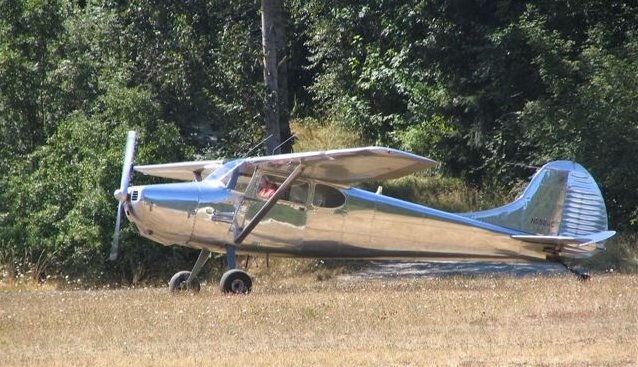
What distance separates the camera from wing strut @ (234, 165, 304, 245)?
16.5 meters

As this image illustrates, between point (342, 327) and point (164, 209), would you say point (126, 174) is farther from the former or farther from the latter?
point (342, 327)

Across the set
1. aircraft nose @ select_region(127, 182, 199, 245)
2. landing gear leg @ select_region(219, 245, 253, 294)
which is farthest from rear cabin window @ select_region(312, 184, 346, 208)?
aircraft nose @ select_region(127, 182, 199, 245)

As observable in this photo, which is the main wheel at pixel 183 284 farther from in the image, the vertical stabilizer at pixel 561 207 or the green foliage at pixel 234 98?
the green foliage at pixel 234 98

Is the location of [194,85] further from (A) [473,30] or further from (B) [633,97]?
(B) [633,97]

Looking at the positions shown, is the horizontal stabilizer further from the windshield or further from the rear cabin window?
the windshield

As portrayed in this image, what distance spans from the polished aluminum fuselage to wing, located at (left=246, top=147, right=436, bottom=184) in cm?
31

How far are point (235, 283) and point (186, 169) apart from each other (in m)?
2.88

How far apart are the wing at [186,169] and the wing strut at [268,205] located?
1563 mm

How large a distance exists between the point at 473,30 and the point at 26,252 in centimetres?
1049

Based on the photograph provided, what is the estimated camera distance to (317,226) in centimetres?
1712

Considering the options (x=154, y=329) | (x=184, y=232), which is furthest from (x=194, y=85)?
(x=154, y=329)

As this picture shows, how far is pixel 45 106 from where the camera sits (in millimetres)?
25719

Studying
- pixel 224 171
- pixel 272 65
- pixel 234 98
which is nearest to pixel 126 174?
pixel 224 171

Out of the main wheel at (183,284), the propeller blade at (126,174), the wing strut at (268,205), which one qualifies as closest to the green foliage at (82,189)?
the propeller blade at (126,174)
